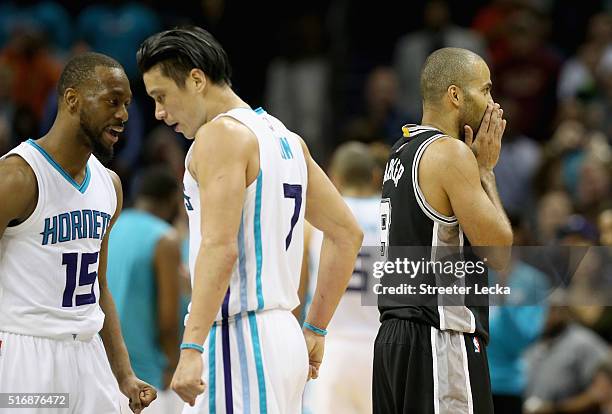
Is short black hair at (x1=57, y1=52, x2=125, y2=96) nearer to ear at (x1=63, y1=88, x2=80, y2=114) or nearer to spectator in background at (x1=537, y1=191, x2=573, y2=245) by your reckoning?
ear at (x1=63, y1=88, x2=80, y2=114)

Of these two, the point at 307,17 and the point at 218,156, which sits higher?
the point at 307,17

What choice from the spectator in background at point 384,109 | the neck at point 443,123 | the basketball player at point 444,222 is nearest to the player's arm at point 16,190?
the basketball player at point 444,222

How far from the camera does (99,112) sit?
17.7 feet

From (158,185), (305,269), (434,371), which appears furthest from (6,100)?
(434,371)

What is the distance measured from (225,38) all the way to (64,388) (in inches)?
361

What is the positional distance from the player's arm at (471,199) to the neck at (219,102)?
94 cm

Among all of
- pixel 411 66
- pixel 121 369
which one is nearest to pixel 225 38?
pixel 411 66

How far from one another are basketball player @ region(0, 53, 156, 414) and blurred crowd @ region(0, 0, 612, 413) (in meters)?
5.27

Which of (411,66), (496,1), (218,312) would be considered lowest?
(218,312)

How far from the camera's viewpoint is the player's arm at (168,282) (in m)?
8.89

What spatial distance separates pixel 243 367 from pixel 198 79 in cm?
130

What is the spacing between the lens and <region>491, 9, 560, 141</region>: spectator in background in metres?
13.6

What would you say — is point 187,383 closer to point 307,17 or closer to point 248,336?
point 248,336

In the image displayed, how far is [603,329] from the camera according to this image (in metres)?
9.96
